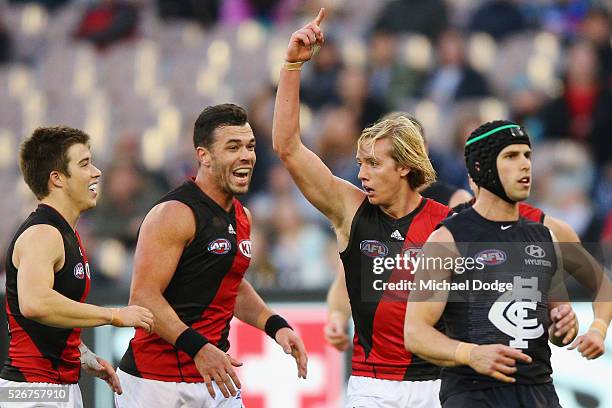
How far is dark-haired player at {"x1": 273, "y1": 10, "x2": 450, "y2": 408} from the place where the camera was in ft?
20.1

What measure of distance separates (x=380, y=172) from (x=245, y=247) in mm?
866

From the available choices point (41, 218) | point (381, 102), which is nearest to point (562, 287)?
point (41, 218)

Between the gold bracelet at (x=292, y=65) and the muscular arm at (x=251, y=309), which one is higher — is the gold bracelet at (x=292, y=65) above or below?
above

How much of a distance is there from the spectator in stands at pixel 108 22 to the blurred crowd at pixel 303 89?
0.8 inches

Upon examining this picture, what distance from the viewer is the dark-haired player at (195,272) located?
6.07 metres

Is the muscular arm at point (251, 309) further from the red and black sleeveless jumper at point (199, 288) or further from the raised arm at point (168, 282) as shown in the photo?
the raised arm at point (168, 282)

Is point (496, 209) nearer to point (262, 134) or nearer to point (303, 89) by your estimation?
point (262, 134)

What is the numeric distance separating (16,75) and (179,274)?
31.7 ft

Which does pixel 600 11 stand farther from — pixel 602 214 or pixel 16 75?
pixel 16 75

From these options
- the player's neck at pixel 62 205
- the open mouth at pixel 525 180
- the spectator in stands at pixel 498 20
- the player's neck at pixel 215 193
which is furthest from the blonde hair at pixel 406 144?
the spectator in stands at pixel 498 20

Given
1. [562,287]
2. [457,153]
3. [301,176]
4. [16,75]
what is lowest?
[562,287]

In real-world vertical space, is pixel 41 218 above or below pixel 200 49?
below

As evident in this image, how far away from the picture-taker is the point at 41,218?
229 inches

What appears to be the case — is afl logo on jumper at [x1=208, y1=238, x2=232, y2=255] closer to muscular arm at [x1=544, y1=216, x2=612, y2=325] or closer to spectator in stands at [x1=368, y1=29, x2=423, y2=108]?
muscular arm at [x1=544, y1=216, x2=612, y2=325]
